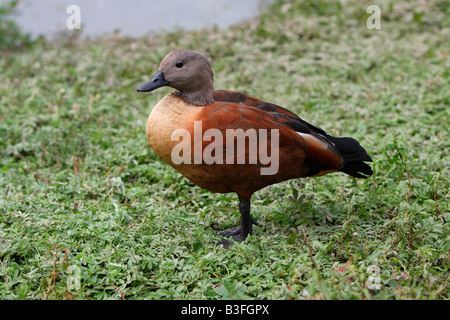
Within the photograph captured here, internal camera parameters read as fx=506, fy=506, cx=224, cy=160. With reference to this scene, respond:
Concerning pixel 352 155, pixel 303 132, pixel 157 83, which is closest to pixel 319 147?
pixel 303 132

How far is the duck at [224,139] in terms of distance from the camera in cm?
304

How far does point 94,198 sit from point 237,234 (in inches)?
46.4

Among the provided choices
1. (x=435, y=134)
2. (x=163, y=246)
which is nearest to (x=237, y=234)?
(x=163, y=246)

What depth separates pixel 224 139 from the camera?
9.93 ft

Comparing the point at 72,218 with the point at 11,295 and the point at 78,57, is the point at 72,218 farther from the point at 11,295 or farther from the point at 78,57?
the point at 78,57

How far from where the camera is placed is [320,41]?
23.2 feet

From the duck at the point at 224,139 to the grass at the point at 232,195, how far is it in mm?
353

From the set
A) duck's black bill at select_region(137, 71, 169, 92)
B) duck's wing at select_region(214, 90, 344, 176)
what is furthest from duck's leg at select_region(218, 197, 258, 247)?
duck's black bill at select_region(137, 71, 169, 92)

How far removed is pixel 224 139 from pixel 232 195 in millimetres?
1107

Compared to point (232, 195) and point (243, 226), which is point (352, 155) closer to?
point (243, 226)

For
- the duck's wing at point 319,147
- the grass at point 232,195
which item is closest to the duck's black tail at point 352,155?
the duck's wing at point 319,147

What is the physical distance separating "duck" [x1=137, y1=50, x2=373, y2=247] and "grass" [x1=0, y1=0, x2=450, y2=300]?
1.16 feet

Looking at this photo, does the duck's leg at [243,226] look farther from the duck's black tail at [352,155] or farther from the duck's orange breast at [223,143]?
the duck's black tail at [352,155]

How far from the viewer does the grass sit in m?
2.83
